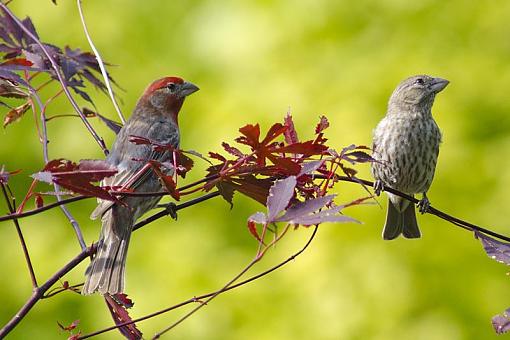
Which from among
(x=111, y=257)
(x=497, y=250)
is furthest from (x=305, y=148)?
(x=111, y=257)

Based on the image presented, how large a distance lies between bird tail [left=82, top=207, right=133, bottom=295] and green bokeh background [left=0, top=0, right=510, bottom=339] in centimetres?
167

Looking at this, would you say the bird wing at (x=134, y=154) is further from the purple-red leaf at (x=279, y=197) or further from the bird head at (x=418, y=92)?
the bird head at (x=418, y=92)

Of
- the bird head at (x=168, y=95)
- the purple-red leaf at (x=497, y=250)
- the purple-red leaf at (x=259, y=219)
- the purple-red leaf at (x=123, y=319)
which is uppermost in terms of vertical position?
the bird head at (x=168, y=95)

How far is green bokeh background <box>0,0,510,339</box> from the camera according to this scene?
488cm

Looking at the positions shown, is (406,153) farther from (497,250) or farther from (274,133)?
(274,133)

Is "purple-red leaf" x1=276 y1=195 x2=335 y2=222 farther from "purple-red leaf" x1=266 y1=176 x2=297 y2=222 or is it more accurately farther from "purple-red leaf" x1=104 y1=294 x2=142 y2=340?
"purple-red leaf" x1=104 y1=294 x2=142 y2=340

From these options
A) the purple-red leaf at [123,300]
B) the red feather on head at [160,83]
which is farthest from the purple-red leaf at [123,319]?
the red feather on head at [160,83]

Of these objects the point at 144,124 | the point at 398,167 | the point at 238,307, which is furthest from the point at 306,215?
the point at 238,307

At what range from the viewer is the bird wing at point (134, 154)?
10.7 ft

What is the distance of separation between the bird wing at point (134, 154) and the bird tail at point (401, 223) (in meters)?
1.25

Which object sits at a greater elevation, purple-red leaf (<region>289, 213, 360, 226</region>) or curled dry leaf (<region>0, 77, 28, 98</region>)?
curled dry leaf (<region>0, 77, 28, 98</region>)

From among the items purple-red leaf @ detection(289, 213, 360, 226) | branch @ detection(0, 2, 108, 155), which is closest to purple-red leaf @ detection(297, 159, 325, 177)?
purple-red leaf @ detection(289, 213, 360, 226)

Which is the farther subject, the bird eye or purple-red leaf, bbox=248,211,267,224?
the bird eye

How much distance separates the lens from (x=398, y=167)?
14.8 feet
